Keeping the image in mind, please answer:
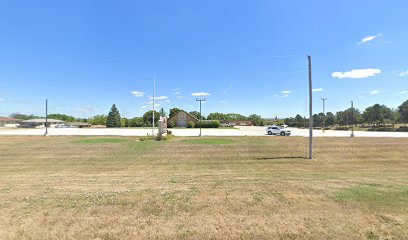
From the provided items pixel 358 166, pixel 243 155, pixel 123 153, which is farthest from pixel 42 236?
pixel 358 166

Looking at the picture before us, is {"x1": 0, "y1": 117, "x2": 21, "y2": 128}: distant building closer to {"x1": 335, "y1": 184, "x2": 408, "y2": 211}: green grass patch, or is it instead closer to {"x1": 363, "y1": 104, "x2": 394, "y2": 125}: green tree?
{"x1": 335, "y1": 184, "x2": 408, "y2": 211}: green grass patch

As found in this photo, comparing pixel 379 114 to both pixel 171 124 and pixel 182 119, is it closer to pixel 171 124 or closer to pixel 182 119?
pixel 182 119

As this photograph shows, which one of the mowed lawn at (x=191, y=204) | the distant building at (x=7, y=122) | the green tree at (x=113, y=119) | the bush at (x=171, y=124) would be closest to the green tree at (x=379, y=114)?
the bush at (x=171, y=124)

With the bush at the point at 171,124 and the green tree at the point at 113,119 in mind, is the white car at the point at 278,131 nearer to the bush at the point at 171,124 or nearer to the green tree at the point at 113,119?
the bush at the point at 171,124

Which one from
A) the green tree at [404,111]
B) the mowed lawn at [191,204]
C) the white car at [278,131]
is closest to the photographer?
the mowed lawn at [191,204]

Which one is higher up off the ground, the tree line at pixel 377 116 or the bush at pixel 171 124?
A: the tree line at pixel 377 116

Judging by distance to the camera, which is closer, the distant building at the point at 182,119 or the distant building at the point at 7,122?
the distant building at the point at 182,119

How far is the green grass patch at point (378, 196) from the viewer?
6426 mm

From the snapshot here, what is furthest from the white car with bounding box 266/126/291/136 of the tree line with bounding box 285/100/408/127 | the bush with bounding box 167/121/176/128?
the bush with bounding box 167/121/176/128

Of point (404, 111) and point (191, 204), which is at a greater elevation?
point (404, 111)

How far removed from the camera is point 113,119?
9056 centimetres

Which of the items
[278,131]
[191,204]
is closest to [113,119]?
[278,131]

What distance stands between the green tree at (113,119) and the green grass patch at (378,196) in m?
92.0

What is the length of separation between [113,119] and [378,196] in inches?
3676
